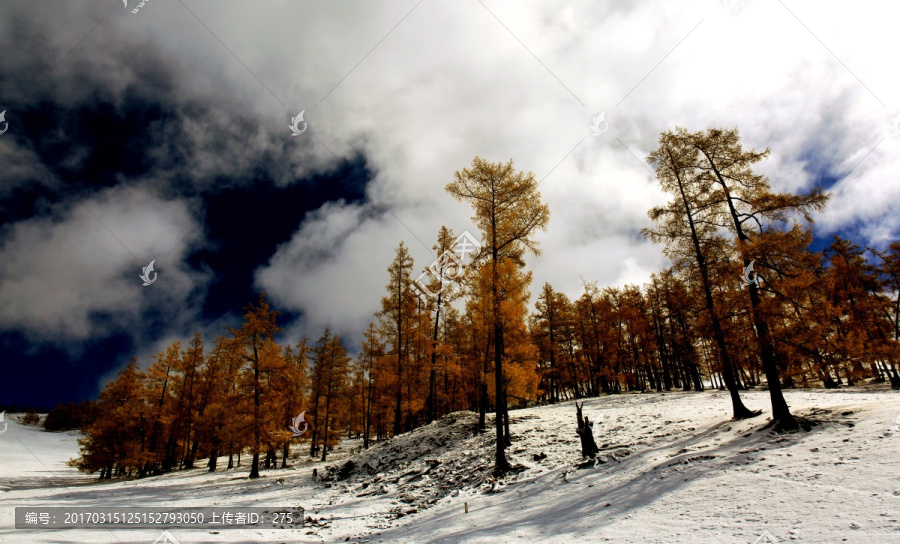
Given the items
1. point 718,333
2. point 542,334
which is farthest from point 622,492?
point 542,334

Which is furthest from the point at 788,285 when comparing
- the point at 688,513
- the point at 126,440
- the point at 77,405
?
the point at 77,405

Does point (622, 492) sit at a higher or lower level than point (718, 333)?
lower

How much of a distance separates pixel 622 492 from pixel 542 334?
25.2 meters

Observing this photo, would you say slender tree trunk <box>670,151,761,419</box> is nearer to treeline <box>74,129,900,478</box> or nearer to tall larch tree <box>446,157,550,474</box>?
treeline <box>74,129,900,478</box>

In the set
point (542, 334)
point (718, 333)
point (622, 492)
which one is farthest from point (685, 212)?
point (542, 334)

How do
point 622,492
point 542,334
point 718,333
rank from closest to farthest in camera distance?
point 622,492, point 718,333, point 542,334

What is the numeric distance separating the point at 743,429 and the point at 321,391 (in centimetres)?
3067

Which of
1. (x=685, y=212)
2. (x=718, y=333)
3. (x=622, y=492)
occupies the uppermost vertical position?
(x=685, y=212)

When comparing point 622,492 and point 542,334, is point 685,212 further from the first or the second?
point 542,334

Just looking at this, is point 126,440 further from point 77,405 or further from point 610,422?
point 77,405

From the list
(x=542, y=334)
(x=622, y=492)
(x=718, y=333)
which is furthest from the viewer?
(x=542, y=334)

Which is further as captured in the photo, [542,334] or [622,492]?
[542,334]

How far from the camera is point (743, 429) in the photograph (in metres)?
11.4

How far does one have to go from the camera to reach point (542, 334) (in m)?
33.3
